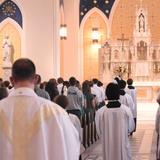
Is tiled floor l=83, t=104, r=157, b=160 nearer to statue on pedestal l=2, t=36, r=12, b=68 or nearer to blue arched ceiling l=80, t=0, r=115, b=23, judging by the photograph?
statue on pedestal l=2, t=36, r=12, b=68

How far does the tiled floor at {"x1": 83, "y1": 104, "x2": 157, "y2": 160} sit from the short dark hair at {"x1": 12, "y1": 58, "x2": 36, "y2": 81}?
6791mm

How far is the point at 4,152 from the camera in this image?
351 centimetres

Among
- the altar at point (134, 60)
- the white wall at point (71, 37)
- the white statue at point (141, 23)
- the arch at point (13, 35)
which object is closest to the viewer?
the arch at point (13, 35)

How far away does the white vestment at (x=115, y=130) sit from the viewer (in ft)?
25.1

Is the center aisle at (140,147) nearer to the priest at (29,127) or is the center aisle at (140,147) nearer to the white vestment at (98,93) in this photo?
the white vestment at (98,93)

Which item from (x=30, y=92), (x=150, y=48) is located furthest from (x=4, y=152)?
(x=150, y=48)

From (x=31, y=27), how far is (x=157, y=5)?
31.3 feet

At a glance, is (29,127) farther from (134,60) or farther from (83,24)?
(83,24)

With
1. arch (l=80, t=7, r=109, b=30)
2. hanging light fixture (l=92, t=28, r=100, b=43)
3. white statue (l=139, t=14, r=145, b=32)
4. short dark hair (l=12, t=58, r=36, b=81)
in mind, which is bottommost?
short dark hair (l=12, t=58, r=36, b=81)

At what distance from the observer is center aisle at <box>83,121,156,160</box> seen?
404 inches

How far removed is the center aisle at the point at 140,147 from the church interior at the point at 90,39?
A: 417 cm

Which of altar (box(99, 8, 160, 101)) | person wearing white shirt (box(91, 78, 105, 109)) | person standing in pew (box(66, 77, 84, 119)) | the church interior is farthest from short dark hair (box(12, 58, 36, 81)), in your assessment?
altar (box(99, 8, 160, 101))

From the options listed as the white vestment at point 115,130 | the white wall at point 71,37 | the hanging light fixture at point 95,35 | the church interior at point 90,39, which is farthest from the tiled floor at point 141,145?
the hanging light fixture at point 95,35

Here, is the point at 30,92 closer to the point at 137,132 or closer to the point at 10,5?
the point at 137,132
